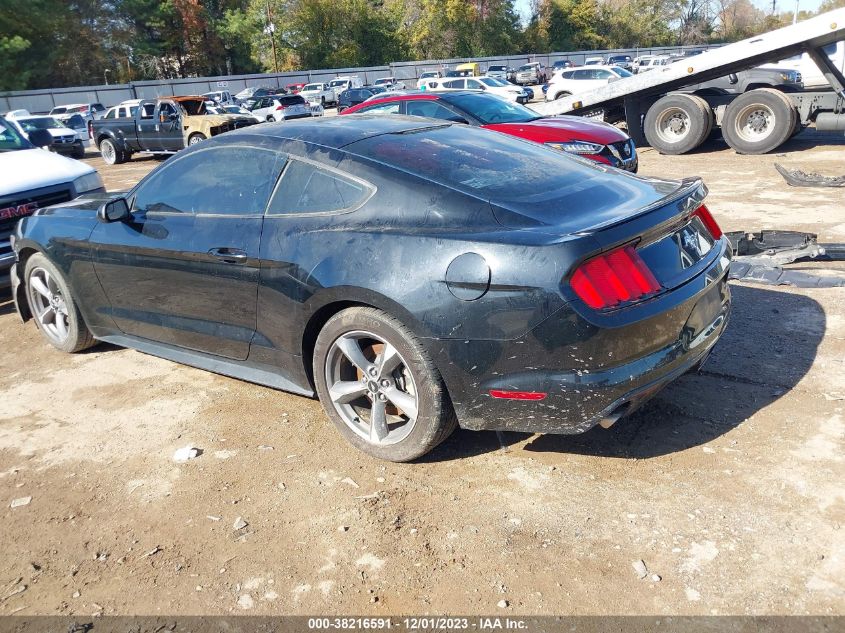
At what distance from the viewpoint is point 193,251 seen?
3961 millimetres

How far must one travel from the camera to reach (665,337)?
308 cm

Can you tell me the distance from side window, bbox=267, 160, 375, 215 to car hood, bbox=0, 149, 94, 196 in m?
4.10

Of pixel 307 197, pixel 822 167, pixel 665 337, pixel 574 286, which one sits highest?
pixel 307 197

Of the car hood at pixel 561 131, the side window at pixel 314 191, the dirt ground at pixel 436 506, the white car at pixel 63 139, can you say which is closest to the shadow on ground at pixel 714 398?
the dirt ground at pixel 436 506

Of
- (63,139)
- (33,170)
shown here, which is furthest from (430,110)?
(63,139)

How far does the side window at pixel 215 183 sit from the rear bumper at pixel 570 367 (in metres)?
1.48

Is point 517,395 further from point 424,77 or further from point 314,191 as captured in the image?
point 424,77

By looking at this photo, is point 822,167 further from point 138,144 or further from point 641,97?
point 138,144

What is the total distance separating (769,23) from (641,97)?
91.0 m

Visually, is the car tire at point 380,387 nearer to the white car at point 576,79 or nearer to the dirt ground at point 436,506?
the dirt ground at point 436,506

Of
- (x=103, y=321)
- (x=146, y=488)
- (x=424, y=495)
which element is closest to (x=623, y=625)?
(x=424, y=495)

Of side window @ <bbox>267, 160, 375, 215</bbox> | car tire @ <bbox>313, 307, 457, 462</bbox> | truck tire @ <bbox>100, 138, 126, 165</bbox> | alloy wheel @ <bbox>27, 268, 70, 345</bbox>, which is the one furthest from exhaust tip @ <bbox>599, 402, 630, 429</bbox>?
truck tire @ <bbox>100, 138, 126, 165</bbox>

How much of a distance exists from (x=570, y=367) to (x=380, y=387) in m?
0.95

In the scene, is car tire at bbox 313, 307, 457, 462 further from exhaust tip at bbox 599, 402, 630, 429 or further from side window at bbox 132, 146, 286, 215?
side window at bbox 132, 146, 286, 215
